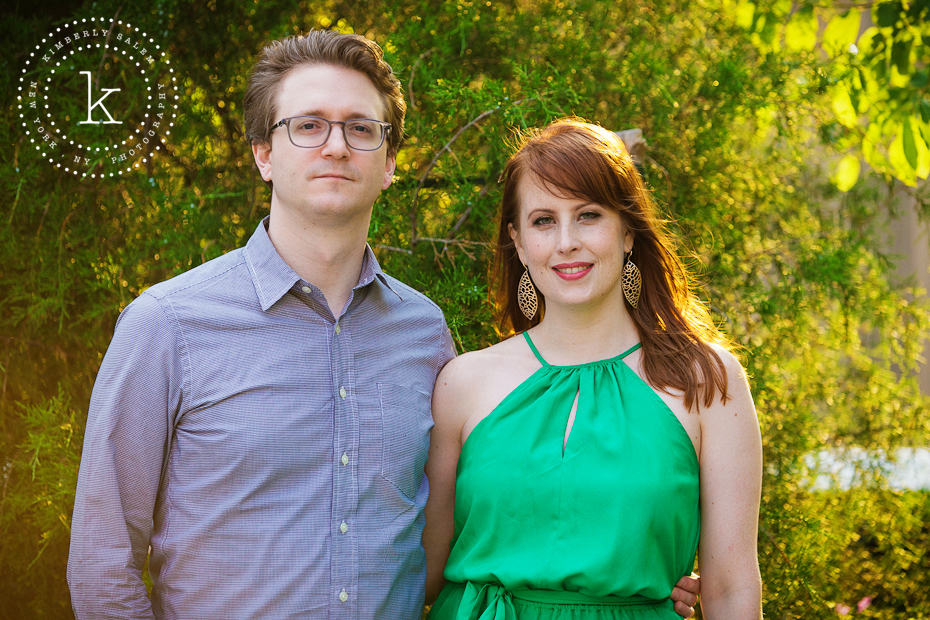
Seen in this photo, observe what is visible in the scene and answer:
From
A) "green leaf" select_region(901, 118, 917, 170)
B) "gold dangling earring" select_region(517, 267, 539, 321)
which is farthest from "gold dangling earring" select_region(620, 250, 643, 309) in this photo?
"green leaf" select_region(901, 118, 917, 170)

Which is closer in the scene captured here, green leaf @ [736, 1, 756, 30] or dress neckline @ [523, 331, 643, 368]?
dress neckline @ [523, 331, 643, 368]

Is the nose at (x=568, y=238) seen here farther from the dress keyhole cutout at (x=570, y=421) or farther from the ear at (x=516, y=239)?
the dress keyhole cutout at (x=570, y=421)

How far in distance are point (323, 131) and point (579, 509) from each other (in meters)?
0.97

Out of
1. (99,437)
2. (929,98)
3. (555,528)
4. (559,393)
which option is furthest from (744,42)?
(99,437)

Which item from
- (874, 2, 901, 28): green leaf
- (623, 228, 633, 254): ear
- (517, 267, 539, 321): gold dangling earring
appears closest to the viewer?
(623, 228, 633, 254): ear

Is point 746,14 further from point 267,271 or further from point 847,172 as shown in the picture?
point 267,271

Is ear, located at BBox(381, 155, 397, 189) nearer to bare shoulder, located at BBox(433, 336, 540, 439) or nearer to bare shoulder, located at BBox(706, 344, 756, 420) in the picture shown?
bare shoulder, located at BBox(433, 336, 540, 439)

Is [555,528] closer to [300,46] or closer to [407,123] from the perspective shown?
[300,46]

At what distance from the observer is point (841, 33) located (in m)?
3.03

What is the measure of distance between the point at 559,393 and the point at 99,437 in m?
0.97

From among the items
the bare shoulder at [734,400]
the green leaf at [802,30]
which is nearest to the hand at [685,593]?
the bare shoulder at [734,400]

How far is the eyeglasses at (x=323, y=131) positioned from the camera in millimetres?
1907

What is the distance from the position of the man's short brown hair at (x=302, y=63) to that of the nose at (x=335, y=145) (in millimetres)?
153

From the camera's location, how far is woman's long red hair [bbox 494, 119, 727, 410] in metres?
1.99
